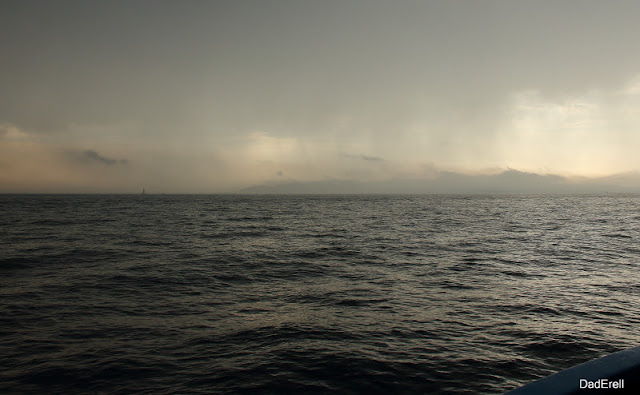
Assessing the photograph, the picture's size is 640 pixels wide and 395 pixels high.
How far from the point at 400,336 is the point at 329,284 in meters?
7.32

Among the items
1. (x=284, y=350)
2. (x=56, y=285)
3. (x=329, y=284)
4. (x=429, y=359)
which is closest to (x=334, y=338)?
(x=284, y=350)

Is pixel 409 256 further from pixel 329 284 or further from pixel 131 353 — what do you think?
pixel 131 353

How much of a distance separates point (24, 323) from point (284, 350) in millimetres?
8998

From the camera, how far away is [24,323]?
12352 mm

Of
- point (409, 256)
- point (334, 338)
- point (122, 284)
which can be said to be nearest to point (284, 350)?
point (334, 338)

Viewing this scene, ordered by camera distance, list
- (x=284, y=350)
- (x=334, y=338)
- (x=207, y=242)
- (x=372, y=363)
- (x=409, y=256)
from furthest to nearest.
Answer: (x=207, y=242)
(x=409, y=256)
(x=334, y=338)
(x=284, y=350)
(x=372, y=363)

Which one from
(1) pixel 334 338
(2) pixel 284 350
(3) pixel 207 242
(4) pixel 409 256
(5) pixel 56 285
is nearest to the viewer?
(2) pixel 284 350

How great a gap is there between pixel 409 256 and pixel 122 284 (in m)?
18.0

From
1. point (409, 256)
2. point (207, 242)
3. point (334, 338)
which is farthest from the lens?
point (207, 242)

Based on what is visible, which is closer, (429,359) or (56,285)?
(429,359)

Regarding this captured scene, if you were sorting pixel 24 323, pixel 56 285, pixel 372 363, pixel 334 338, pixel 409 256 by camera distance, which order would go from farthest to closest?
pixel 409 256
pixel 56 285
pixel 24 323
pixel 334 338
pixel 372 363

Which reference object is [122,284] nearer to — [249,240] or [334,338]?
[334,338]

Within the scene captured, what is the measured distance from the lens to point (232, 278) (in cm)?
1939

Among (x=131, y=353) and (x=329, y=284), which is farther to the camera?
(x=329, y=284)
